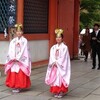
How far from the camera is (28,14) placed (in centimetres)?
1262

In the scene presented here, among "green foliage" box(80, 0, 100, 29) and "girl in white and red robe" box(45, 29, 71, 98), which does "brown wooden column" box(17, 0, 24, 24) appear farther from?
"green foliage" box(80, 0, 100, 29)

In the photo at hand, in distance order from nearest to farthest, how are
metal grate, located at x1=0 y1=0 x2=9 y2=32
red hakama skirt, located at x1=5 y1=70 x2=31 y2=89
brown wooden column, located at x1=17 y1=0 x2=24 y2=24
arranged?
red hakama skirt, located at x1=5 y1=70 x2=31 y2=89 < brown wooden column, located at x1=17 y1=0 x2=24 y2=24 < metal grate, located at x1=0 y1=0 x2=9 y2=32

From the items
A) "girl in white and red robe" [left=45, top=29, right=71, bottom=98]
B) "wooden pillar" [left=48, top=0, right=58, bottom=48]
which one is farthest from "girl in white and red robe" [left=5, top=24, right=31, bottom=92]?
"wooden pillar" [left=48, top=0, right=58, bottom=48]

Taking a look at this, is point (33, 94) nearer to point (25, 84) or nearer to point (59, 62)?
point (25, 84)

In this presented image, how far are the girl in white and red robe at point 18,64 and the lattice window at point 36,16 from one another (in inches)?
154

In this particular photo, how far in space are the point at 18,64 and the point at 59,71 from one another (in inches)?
43.8

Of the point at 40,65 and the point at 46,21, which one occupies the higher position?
the point at 46,21

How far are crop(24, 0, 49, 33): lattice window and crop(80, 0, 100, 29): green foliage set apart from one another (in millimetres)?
10671

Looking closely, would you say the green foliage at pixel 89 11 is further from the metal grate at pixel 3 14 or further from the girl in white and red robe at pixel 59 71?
the girl in white and red robe at pixel 59 71

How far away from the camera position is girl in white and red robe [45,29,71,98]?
26.0ft

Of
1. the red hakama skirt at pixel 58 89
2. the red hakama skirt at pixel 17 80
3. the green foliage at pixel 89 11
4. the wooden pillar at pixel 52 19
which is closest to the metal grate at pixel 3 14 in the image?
the wooden pillar at pixel 52 19

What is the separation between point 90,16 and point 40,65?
13048mm

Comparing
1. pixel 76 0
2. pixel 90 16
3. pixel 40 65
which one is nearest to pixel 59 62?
pixel 40 65

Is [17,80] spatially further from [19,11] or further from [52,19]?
[52,19]
